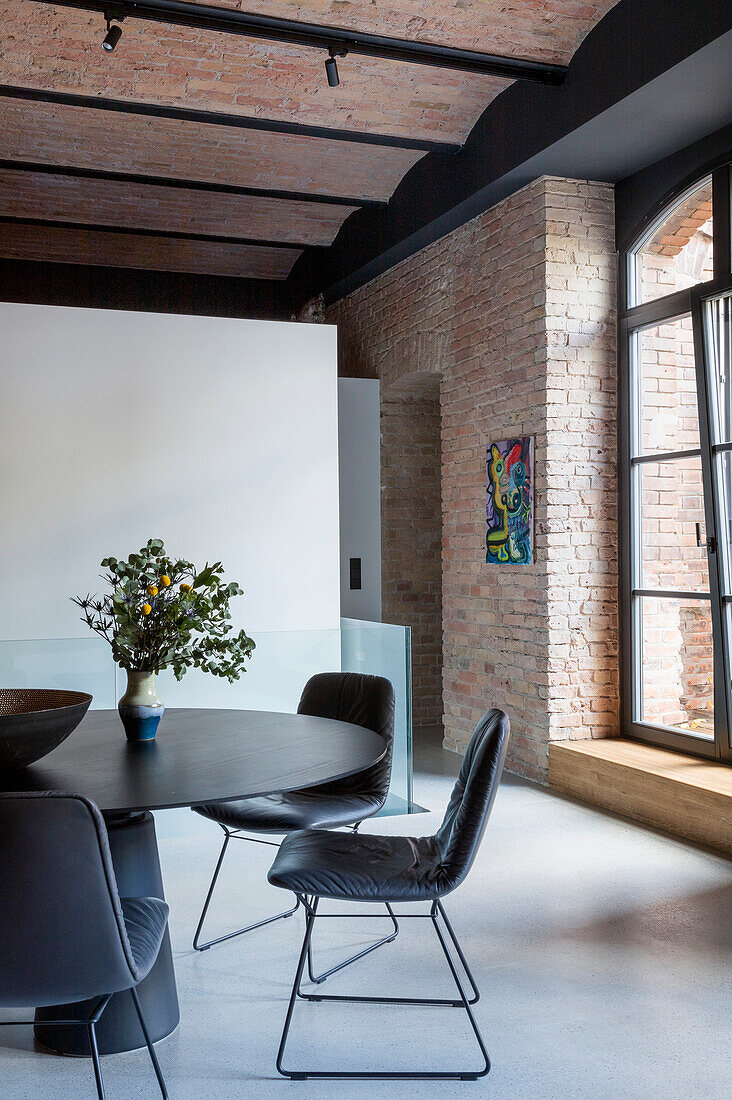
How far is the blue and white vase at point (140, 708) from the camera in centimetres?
279

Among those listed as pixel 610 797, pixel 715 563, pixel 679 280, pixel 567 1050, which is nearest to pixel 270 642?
pixel 610 797

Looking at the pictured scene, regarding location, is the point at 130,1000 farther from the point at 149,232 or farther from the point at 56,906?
the point at 149,232

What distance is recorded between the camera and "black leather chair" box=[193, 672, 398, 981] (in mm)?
3059

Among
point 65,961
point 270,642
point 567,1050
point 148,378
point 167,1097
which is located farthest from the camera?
point 148,378

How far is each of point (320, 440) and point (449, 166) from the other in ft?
5.78

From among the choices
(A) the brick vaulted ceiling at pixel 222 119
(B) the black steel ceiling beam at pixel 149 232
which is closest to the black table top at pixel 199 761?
(A) the brick vaulted ceiling at pixel 222 119

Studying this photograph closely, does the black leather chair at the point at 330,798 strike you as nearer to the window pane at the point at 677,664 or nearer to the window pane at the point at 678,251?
the window pane at the point at 677,664

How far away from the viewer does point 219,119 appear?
16.7 feet

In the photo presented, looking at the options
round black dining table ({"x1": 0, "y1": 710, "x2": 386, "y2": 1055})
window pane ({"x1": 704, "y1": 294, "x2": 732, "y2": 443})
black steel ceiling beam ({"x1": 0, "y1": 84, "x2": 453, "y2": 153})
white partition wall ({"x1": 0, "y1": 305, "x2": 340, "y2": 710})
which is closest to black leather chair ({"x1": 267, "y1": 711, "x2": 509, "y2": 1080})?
round black dining table ({"x1": 0, "y1": 710, "x2": 386, "y2": 1055})

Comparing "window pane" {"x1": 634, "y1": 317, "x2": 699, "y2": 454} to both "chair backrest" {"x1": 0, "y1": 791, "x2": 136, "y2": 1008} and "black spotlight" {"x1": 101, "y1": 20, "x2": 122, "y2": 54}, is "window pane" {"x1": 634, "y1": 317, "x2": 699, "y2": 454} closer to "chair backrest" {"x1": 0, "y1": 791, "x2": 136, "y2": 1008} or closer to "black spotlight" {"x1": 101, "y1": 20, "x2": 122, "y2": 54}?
"black spotlight" {"x1": 101, "y1": 20, "x2": 122, "y2": 54}

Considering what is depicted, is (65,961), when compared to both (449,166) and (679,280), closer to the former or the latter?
(679,280)

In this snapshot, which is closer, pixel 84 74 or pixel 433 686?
pixel 84 74

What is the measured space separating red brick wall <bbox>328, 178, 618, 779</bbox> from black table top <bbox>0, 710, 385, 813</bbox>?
2.47 metres

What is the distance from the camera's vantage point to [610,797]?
189 inches
